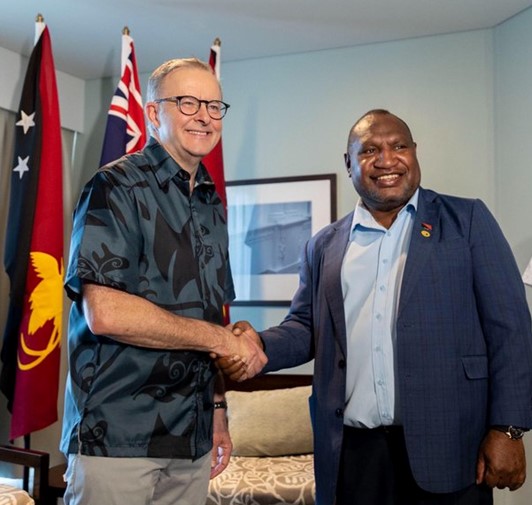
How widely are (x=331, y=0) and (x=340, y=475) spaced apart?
2.05m

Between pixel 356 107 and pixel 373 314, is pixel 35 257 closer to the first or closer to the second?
pixel 356 107

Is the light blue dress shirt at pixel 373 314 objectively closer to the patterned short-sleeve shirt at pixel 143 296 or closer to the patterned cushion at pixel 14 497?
the patterned short-sleeve shirt at pixel 143 296

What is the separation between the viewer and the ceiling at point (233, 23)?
3.04 m

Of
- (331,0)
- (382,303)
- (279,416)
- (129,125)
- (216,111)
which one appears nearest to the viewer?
(216,111)

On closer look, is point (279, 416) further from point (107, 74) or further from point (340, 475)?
point (107, 74)

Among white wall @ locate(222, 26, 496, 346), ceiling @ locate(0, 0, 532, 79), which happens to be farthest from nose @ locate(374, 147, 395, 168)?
white wall @ locate(222, 26, 496, 346)

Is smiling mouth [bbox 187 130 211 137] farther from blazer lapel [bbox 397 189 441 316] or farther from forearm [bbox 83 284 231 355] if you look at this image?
blazer lapel [bbox 397 189 441 316]

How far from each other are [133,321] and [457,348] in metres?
0.84

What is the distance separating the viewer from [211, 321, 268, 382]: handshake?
1678mm

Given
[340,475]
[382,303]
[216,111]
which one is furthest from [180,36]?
[340,475]

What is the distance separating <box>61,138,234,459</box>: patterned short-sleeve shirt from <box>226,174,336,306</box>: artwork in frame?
1.96 meters

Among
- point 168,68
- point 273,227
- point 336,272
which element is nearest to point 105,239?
point 168,68

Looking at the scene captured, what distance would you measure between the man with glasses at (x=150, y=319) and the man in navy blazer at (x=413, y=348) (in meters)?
0.21

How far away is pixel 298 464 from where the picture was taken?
2.98 metres
